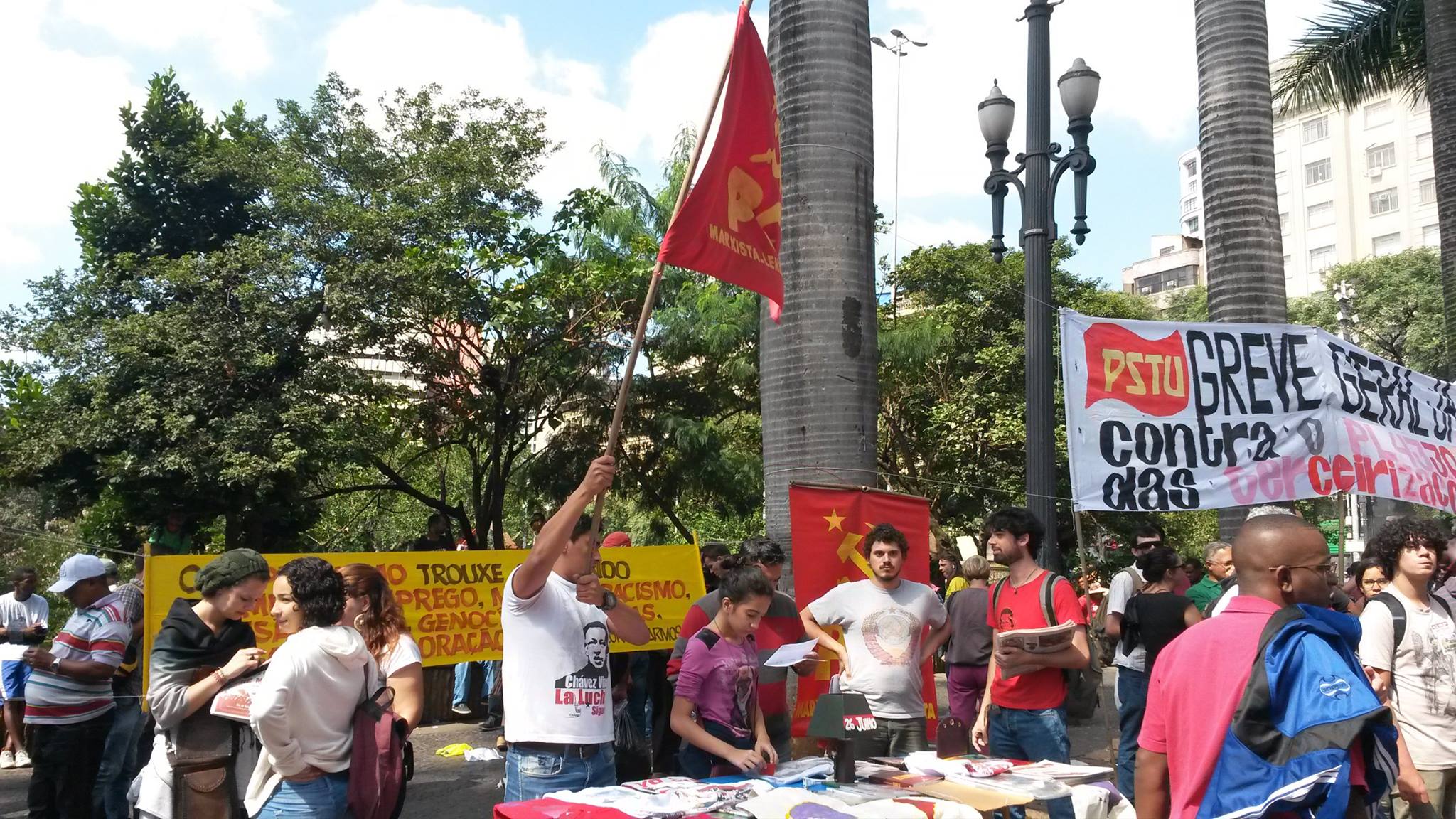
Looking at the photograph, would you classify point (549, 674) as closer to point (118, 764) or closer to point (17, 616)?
point (118, 764)

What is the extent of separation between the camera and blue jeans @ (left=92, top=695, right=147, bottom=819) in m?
6.94

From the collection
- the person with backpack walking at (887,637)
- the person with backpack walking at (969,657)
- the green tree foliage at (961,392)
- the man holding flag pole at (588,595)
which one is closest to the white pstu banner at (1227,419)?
the person with backpack walking at (887,637)

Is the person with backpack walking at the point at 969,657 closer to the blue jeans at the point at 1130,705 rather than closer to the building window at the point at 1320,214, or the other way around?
the blue jeans at the point at 1130,705

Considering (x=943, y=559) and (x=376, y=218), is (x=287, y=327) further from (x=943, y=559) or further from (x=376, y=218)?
(x=943, y=559)

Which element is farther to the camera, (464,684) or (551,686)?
(464,684)

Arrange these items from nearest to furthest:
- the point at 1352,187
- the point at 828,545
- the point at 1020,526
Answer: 1. the point at 1020,526
2. the point at 828,545
3. the point at 1352,187

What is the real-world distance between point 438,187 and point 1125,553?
1722 cm

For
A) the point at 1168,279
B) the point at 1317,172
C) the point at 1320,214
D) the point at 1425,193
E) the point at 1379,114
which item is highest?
the point at 1379,114

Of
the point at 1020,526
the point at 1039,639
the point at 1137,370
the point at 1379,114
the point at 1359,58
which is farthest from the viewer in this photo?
the point at 1379,114

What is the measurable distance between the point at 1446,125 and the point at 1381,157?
222 feet

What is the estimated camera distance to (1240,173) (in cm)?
953

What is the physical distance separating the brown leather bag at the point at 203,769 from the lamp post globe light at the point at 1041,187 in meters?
7.09

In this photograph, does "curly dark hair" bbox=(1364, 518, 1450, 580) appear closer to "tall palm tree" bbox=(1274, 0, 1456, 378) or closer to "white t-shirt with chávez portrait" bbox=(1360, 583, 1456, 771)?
"white t-shirt with chávez portrait" bbox=(1360, 583, 1456, 771)

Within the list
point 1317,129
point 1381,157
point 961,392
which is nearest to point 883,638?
point 961,392
